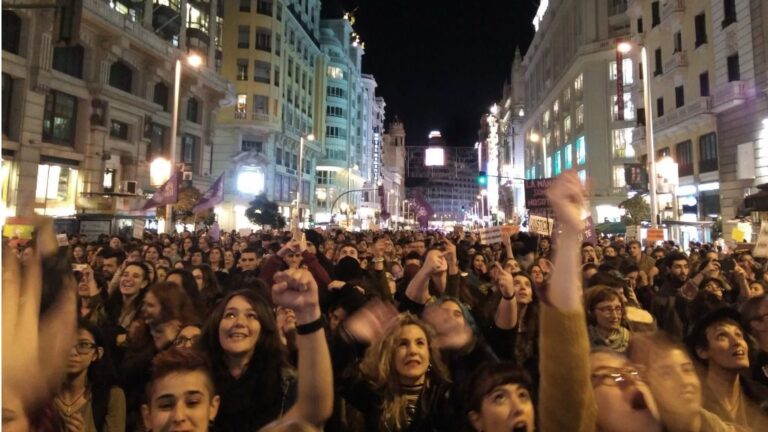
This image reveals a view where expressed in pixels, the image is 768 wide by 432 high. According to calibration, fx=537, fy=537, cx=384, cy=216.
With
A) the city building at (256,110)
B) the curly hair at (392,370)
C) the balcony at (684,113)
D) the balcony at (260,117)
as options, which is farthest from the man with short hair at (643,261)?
the balcony at (260,117)

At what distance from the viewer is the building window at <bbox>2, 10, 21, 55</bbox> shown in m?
24.9

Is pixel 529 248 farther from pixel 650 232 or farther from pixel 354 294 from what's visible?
pixel 354 294

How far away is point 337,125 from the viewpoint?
8094cm

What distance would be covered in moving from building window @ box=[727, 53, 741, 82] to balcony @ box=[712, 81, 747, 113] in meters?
0.89

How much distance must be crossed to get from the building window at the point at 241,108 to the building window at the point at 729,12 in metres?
41.7

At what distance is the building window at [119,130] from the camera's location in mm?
32406

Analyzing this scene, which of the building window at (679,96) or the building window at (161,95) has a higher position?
the building window at (161,95)

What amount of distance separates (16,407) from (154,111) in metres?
36.6

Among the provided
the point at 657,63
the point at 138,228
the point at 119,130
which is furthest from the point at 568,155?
the point at 138,228

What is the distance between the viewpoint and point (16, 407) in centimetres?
246

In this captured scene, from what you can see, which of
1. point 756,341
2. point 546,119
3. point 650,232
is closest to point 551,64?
point 546,119

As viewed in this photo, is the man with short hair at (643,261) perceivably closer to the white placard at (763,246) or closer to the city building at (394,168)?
the white placard at (763,246)

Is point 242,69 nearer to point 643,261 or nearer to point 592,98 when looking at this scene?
point 592,98

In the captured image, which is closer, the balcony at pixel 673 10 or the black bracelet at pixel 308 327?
the black bracelet at pixel 308 327
